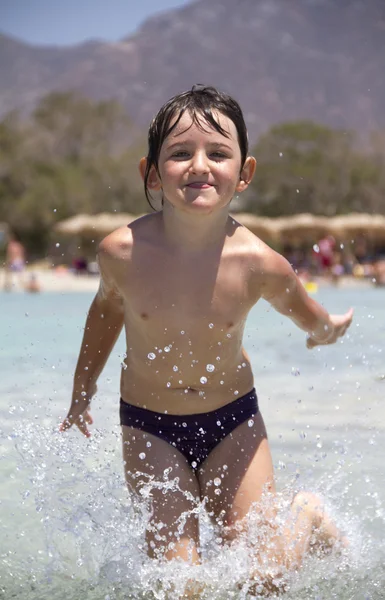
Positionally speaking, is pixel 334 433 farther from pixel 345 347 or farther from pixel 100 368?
pixel 345 347

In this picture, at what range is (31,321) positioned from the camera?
433 inches

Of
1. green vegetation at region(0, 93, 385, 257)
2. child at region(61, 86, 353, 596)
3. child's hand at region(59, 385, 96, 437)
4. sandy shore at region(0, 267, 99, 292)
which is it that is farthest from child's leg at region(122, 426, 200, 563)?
green vegetation at region(0, 93, 385, 257)

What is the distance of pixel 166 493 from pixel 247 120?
120cm

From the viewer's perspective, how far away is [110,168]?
48.2m

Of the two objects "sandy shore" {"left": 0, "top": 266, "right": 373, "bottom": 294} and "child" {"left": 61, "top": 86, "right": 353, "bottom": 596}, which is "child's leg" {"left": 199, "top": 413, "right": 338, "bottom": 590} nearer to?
"child" {"left": 61, "top": 86, "right": 353, "bottom": 596}

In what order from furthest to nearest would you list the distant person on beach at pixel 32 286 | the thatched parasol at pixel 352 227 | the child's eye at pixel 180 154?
the thatched parasol at pixel 352 227
the distant person on beach at pixel 32 286
the child's eye at pixel 180 154

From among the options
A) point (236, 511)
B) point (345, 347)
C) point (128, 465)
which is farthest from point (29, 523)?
point (345, 347)

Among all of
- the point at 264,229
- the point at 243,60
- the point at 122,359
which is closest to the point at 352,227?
the point at 264,229

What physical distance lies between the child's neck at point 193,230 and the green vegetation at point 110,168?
37.7 metres

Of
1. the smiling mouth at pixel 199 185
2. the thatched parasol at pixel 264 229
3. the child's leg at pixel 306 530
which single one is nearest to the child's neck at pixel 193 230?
the smiling mouth at pixel 199 185

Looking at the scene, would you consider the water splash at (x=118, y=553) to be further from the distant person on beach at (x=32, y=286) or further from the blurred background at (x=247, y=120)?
the distant person on beach at (x=32, y=286)

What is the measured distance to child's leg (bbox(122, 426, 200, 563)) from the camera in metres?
2.31

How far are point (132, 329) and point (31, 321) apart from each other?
8706mm

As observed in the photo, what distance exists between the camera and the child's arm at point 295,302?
2457 mm
